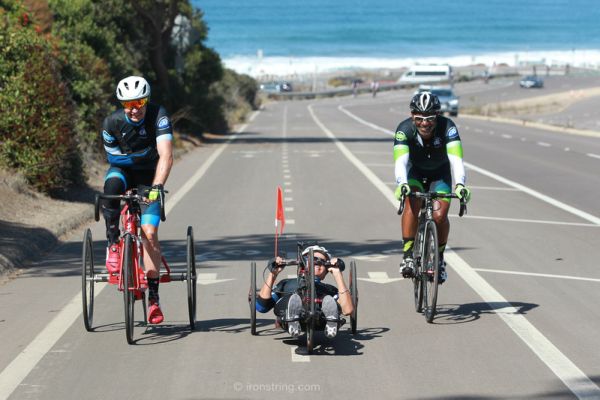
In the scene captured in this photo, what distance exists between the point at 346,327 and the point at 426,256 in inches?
38.6

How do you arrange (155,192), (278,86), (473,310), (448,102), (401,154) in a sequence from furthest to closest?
(448,102), (278,86), (473,310), (401,154), (155,192)

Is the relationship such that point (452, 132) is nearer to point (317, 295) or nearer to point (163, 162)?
point (317, 295)

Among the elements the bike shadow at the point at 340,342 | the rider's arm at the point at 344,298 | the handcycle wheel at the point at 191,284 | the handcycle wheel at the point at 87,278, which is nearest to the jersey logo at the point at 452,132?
the bike shadow at the point at 340,342

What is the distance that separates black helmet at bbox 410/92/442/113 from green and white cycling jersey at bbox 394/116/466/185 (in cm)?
24

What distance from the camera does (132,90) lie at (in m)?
9.16

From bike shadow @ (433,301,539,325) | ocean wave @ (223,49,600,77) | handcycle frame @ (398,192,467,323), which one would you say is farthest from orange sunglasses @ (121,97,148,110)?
ocean wave @ (223,49,600,77)

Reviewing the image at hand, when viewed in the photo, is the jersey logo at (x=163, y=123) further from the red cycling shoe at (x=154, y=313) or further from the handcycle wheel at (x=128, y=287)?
the red cycling shoe at (x=154, y=313)

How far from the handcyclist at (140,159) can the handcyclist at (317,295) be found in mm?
858

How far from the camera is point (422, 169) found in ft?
34.6

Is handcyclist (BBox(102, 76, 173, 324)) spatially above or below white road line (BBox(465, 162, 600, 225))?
above

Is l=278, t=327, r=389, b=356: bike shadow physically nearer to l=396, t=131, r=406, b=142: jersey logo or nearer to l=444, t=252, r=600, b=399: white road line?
l=444, t=252, r=600, b=399: white road line

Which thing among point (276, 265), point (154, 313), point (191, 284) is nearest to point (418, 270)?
point (276, 265)

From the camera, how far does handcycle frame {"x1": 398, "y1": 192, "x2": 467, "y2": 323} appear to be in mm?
9773

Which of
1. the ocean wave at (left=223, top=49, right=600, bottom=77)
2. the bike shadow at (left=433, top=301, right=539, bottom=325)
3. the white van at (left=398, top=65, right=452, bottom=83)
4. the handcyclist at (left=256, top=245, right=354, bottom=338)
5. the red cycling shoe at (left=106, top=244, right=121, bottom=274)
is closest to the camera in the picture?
the handcyclist at (left=256, top=245, right=354, bottom=338)
